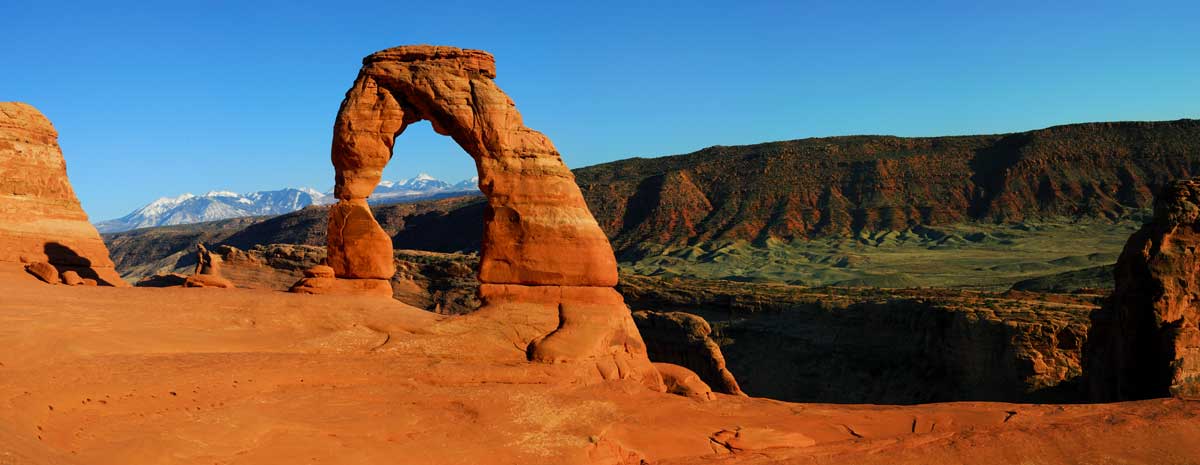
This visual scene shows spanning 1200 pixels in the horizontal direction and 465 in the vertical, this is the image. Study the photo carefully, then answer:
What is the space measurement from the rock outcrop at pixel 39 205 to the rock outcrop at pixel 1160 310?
2247 centimetres

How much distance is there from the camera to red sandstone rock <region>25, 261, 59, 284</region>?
19.0 metres

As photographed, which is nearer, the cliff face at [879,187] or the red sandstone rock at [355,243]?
the red sandstone rock at [355,243]

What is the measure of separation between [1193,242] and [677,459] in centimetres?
1314

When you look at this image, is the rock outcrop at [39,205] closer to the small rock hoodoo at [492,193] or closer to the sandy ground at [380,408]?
the sandy ground at [380,408]

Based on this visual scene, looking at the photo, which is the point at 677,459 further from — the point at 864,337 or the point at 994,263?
the point at 994,263

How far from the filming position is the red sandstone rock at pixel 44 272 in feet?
62.5

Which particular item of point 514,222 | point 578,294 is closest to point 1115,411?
point 578,294

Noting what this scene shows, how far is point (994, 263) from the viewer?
2968 inches

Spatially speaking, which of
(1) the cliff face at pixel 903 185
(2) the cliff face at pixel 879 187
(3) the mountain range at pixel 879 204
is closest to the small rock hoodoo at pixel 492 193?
(3) the mountain range at pixel 879 204

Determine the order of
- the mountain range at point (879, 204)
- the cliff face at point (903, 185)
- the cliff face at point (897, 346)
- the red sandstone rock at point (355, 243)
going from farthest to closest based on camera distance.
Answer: the cliff face at point (903, 185)
the mountain range at point (879, 204)
the cliff face at point (897, 346)
the red sandstone rock at point (355, 243)

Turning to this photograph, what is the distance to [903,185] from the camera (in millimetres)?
100500

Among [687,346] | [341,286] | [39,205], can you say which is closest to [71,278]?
[39,205]

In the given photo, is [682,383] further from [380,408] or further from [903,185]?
[903,185]

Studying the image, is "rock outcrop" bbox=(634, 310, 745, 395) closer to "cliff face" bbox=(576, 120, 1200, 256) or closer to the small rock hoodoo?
the small rock hoodoo
